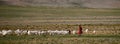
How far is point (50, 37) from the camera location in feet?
91.9

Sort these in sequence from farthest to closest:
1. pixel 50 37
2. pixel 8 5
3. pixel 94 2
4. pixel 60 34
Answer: pixel 94 2
pixel 8 5
pixel 60 34
pixel 50 37

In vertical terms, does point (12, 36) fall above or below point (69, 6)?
above

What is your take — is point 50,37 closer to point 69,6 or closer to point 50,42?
point 50,42


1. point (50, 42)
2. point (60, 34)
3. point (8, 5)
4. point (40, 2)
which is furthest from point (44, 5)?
point (50, 42)

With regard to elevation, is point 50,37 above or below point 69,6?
above

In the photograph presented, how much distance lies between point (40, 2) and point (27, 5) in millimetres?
4525

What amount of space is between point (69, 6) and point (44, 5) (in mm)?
5906

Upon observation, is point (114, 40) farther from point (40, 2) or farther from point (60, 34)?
point (40, 2)

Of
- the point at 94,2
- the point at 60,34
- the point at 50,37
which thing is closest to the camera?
the point at 50,37

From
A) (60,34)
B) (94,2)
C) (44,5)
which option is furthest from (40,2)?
(60,34)

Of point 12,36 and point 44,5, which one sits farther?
point 44,5

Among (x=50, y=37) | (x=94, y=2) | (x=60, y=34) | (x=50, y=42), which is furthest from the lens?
(x=94, y=2)

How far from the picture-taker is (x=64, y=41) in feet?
84.3

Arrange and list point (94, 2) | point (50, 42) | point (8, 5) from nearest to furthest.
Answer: point (50, 42), point (8, 5), point (94, 2)
